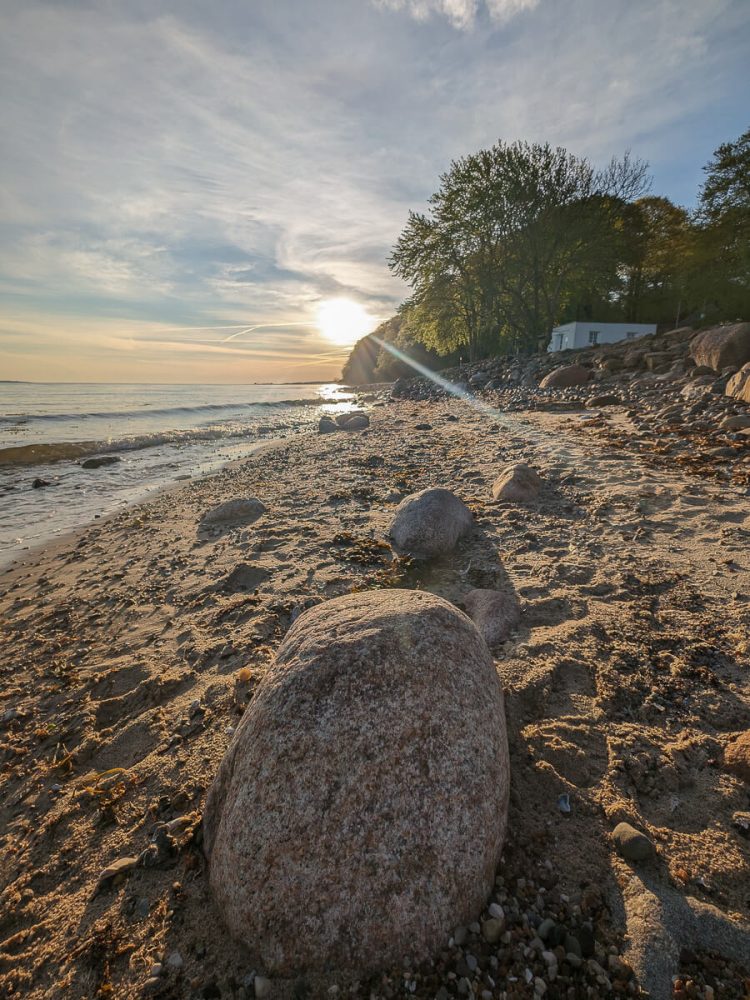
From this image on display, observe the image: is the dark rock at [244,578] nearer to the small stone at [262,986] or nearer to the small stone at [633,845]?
the small stone at [262,986]

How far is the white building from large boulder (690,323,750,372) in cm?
1802

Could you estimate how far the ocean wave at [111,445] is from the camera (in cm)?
1572

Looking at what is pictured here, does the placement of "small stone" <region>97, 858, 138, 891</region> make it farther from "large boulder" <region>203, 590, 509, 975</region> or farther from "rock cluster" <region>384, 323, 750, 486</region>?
"rock cluster" <region>384, 323, 750, 486</region>

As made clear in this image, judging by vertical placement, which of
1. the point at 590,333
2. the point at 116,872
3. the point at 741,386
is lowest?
the point at 116,872

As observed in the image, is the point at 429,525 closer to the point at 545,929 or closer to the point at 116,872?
the point at 545,929

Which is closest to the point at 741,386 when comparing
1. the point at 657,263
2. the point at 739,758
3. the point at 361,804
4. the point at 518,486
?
the point at 518,486

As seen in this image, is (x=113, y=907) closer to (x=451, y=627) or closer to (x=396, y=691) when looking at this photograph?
(x=396, y=691)

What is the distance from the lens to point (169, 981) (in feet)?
5.89

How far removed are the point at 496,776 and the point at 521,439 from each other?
8.95 metres

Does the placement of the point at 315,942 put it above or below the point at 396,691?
below

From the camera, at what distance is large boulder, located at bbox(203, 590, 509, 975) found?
171cm

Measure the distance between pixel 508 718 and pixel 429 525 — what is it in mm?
2735

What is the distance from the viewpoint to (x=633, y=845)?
207cm

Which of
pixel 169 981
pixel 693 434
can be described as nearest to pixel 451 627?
pixel 169 981
